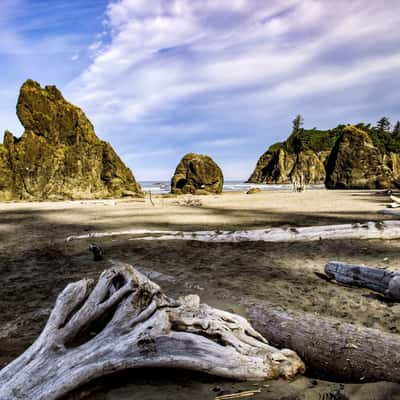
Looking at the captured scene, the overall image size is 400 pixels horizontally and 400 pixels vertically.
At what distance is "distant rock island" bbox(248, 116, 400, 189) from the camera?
36219 millimetres

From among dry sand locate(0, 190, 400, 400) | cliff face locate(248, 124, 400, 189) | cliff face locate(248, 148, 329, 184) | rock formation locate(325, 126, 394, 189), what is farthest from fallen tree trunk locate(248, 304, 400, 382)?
cliff face locate(248, 148, 329, 184)

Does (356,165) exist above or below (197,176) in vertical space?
above

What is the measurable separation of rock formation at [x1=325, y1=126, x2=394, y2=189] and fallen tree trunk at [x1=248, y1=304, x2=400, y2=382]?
36270 mm

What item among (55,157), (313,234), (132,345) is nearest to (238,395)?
(132,345)

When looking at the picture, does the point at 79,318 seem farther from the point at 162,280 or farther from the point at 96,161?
the point at 96,161

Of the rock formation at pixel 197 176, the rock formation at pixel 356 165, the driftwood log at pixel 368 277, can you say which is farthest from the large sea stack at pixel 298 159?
the driftwood log at pixel 368 277

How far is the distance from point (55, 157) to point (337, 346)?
113 feet

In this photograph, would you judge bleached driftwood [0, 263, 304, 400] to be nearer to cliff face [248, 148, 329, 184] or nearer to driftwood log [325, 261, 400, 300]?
driftwood log [325, 261, 400, 300]

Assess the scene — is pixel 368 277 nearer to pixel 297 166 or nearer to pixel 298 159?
pixel 297 166

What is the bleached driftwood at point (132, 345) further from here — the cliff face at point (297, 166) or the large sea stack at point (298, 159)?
the cliff face at point (297, 166)

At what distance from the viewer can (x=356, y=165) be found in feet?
120

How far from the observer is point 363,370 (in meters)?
2.25

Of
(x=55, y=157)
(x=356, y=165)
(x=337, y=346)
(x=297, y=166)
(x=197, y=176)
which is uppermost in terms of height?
(x=297, y=166)

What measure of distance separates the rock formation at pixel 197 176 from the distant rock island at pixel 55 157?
16.7 feet
